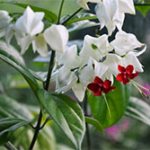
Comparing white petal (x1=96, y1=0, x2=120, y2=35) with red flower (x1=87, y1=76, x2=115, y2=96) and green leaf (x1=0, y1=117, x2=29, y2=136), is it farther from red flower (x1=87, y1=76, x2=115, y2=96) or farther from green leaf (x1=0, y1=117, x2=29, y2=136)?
green leaf (x1=0, y1=117, x2=29, y2=136)

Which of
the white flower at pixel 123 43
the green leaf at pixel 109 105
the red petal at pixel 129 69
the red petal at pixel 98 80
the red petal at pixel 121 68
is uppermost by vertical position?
the white flower at pixel 123 43

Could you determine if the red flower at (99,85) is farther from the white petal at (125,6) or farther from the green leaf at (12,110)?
the green leaf at (12,110)

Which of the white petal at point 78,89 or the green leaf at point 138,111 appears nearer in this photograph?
the white petal at point 78,89

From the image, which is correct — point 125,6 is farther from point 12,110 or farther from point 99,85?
point 12,110

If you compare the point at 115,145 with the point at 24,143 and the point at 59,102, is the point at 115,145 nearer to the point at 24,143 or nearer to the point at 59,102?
the point at 24,143

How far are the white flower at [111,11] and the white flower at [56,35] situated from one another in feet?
0.20

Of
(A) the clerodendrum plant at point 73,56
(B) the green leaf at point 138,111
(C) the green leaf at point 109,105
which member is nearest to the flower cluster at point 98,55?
(A) the clerodendrum plant at point 73,56

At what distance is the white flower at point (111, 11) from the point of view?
2.14ft

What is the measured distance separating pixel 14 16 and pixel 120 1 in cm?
14

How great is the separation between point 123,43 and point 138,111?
1.11ft

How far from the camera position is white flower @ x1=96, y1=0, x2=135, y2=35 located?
652 mm

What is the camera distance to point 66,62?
0.68m

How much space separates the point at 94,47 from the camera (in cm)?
68

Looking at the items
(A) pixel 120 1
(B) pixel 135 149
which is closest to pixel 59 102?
(A) pixel 120 1
